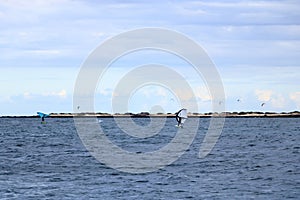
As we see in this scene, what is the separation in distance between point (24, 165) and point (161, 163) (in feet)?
50.0

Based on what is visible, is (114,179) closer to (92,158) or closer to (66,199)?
(66,199)

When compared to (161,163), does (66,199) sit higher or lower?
lower

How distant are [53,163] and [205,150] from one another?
2767cm

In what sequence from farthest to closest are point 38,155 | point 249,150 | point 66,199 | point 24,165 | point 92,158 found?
point 249,150
point 38,155
point 92,158
point 24,165
point 66,199

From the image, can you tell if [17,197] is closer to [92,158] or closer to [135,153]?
[92,158]

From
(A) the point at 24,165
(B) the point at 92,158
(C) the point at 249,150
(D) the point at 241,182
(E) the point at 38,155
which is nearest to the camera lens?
(D) the point at 241,182

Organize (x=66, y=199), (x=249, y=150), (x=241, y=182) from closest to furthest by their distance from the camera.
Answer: (x=66, y=199), (x=241, y=182), (x=249, y=150)

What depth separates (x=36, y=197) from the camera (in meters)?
47.5

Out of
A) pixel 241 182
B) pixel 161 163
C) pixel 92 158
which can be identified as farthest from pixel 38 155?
pixel 241 182

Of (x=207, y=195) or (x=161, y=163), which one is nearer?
(x=207, y=195)

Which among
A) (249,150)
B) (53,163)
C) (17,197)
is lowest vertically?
(17,197)

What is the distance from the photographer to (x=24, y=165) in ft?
233

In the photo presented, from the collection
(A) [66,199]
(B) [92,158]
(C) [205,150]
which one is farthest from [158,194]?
(C) [205,150]

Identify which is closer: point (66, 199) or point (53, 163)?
point (66, 199)
